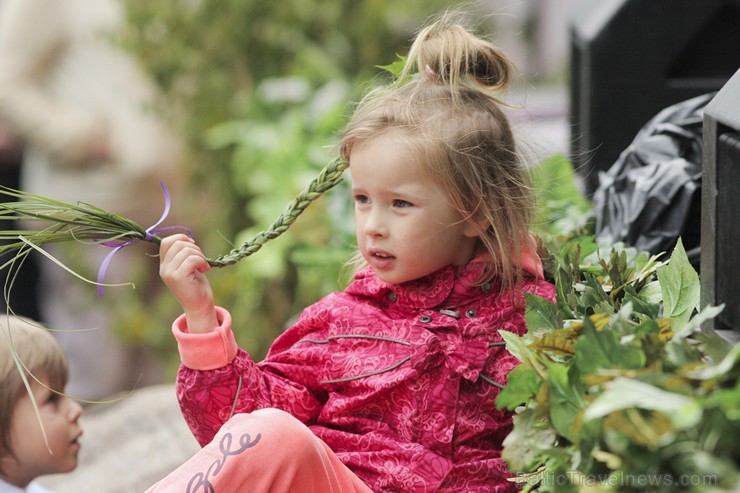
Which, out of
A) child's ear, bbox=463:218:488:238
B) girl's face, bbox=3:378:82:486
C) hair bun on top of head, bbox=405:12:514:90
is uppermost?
hair bun on top of head, bbox=405:12:514:90

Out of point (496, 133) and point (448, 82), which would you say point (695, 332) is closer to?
point (496, 133)

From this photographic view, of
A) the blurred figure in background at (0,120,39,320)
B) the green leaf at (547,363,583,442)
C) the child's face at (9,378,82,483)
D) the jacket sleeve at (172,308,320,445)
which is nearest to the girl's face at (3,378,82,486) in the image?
the child's face at (9,378,82,483)

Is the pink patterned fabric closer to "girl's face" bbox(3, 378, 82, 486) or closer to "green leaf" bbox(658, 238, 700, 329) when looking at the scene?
"green leaf" bbox(658, 238, 700, 329)

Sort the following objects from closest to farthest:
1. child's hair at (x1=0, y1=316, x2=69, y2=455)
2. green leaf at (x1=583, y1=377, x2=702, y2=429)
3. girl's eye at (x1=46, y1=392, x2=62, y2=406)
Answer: green leaf at (x1=583, y1=377, x2=702, y2=429) < child's hair at (x1=0, y1=316, x2=69, y2=455) < girl's eye at (x1=46, y1=392, x2=62, y2=406)

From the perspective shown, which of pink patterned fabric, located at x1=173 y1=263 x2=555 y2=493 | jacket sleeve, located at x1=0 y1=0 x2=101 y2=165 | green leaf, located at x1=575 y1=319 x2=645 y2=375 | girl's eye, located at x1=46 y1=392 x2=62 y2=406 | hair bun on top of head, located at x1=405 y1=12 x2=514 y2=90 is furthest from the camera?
jacket sleeve, located at x1=0 y1=0 x2=101 y2=165

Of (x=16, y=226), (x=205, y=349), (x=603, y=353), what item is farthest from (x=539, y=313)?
(x=16, y=226)

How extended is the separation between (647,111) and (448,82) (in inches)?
78.6

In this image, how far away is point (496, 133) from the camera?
2439 mm

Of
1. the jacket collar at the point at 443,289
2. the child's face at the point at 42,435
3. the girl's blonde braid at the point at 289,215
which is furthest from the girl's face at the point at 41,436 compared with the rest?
the jacket collar at the point at 443,289

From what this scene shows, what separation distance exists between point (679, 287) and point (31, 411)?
1.68m

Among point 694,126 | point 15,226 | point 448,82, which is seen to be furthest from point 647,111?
point 15,226

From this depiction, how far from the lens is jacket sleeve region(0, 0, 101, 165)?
541cm

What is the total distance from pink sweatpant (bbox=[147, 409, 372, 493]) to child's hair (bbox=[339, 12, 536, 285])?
0.63 meters

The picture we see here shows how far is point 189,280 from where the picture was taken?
7.60ft
